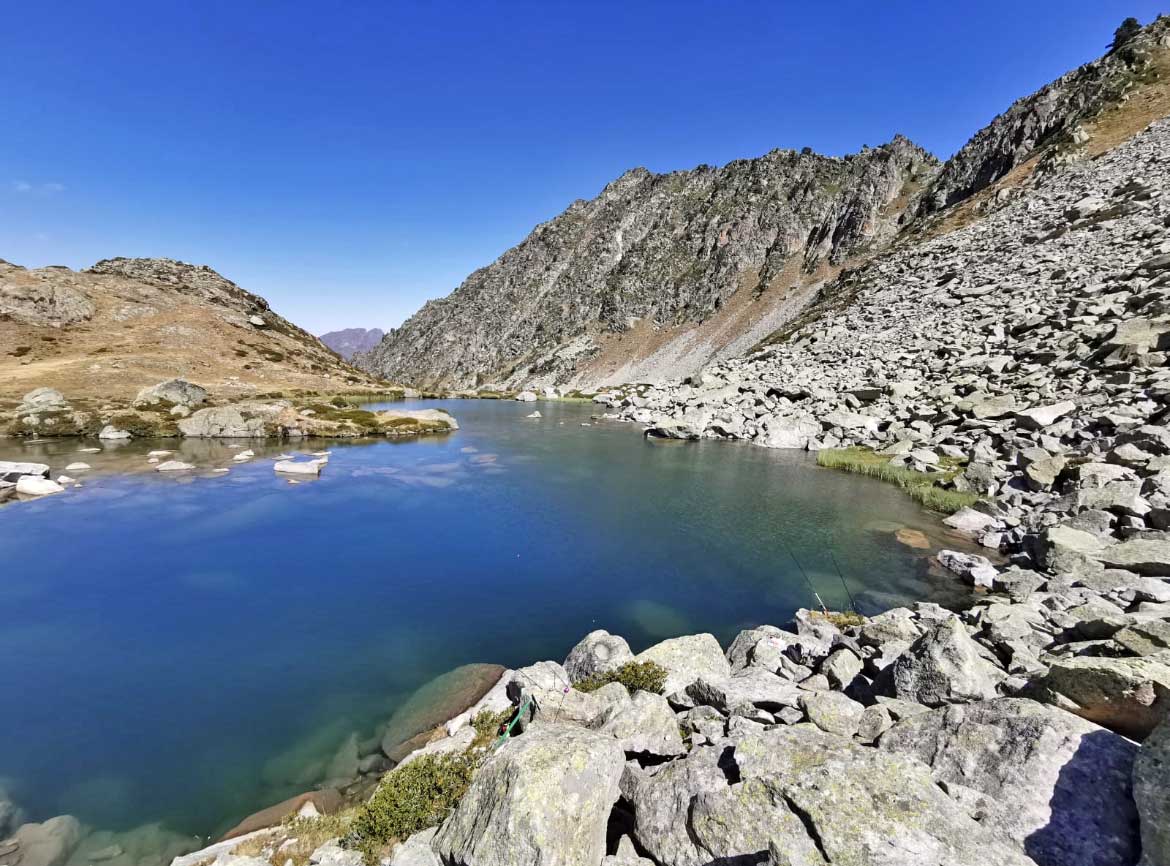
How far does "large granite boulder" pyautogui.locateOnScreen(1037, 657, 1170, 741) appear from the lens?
694 centimetres

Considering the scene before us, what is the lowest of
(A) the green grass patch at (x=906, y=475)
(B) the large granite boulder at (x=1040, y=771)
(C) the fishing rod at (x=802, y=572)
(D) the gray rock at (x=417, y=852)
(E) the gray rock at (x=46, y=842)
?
(E) the gray rock at (x=46, y=842)

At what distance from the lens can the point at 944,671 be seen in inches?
380

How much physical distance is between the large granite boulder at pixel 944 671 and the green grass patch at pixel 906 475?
21.9 meters

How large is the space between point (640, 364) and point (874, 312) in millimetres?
82424

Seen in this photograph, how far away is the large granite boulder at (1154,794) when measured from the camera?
5156 mm

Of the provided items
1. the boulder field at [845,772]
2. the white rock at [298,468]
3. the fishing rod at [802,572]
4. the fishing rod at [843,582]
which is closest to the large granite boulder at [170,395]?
the white rock at [298,468]

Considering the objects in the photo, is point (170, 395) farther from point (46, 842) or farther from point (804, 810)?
point (804, 810)

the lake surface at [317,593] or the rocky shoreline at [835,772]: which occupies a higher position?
the rocky shoreline at [835,772]

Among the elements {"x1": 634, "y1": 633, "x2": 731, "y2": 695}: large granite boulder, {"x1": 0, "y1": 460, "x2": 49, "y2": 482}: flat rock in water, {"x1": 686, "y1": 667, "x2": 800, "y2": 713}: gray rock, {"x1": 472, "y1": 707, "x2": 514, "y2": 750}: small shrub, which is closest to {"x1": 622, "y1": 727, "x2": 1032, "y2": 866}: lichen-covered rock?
{"x1": 686, "y1": 667, "x2": 800, "y2": 713}: gray rock

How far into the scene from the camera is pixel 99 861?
957 cm

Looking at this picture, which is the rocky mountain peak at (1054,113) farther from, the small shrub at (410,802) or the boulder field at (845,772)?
the small shrub at (410,802)

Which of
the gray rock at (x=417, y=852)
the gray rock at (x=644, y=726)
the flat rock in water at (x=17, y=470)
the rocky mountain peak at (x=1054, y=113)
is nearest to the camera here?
the gray rock at (x=417, y=852)

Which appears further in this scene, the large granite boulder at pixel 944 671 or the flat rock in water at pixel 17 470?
the flat rock in water at pixel 17 470

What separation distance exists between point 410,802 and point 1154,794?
10.2 m
